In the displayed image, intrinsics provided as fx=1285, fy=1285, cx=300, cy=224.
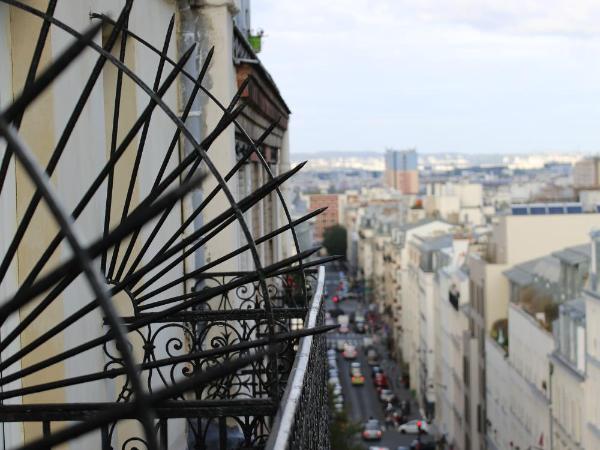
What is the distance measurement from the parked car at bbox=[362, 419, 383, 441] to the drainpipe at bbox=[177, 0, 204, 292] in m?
55.2

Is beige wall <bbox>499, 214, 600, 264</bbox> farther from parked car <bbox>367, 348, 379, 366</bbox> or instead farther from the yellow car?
parked car <bbox>367, 348, 379, 366</bbox>

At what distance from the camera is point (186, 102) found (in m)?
11.2

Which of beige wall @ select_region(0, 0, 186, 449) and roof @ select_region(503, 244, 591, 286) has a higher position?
beige wall @ select_region(0, 0, 186, 449)

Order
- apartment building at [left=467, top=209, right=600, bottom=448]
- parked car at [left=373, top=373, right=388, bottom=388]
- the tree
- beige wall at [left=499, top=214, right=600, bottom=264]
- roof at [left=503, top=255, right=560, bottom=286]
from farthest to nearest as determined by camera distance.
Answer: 1. the tree
2. parked car at [left=373, top=373, right=388, bottom=388]
3. beige wall at [left=499, top=214, right=600, bottom=264]
4. apartment building at [left=467, top=209, right=600, bottom=448]
5. roof at [left=503, top=255, right=560, bottom=286]

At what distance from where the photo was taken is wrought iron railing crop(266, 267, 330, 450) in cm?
406

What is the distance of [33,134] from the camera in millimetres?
5949

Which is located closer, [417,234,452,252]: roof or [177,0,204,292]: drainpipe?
[177,0,204,292]: drainpipe

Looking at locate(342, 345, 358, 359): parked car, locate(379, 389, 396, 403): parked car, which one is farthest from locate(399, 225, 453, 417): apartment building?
locate(342, 345, 358, 359): parked car

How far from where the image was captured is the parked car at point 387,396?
80438 millimetres

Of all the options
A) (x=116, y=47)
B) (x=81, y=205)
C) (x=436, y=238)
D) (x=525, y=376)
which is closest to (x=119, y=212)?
(x=116, y=47)

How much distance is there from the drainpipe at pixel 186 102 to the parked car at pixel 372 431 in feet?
181

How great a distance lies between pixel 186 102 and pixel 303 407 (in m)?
6.78

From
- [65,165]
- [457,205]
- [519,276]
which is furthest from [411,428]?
[65,165]

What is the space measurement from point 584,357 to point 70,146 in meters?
30.0
